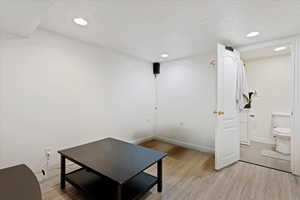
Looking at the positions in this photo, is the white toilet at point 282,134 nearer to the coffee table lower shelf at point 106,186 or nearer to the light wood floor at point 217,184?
the light wood floor at point 217,184

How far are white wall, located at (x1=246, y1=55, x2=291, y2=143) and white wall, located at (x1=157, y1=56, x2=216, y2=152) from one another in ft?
5.28

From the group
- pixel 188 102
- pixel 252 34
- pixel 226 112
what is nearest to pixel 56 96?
pixel 188 102

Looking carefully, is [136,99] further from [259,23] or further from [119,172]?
[259,23]

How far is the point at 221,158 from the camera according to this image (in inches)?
92.9

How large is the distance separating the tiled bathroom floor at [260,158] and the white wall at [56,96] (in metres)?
2.63

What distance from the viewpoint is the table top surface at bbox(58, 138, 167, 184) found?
54.6 inches

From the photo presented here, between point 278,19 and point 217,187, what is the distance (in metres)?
2.31

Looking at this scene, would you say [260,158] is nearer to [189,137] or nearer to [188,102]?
[189,137]

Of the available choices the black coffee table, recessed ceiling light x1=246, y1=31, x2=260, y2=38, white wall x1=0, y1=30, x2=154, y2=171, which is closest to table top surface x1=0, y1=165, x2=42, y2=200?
the black coffee table

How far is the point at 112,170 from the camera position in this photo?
1.42 m

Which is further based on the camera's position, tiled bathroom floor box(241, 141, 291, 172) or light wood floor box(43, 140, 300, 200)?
tiled bathroom floor box(241, 141, 291, 172)

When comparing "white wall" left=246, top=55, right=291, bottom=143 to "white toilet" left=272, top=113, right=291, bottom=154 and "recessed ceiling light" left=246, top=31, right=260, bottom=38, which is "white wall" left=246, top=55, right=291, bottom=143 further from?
"recessed ceiling light" left=246, top=31, right=260, bottom=38

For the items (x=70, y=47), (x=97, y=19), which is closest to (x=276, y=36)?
(x=97, y=19)

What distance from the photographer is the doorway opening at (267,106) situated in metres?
A: 3.03
